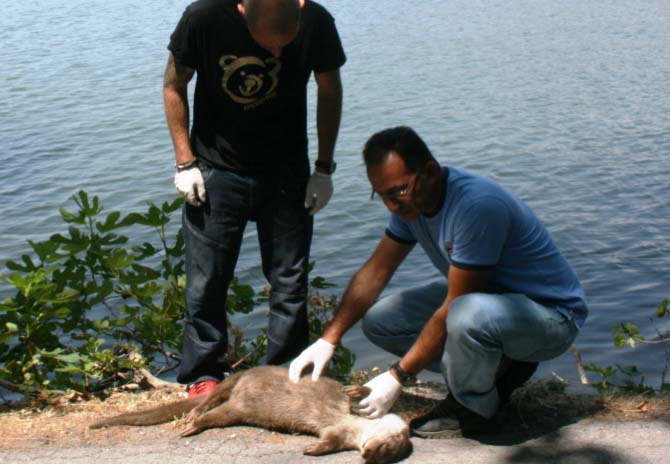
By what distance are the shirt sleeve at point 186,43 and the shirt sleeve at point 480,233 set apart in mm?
1564

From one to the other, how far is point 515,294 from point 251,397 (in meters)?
1.34

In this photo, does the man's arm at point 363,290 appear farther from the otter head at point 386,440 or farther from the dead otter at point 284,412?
the otter head at point 386,440

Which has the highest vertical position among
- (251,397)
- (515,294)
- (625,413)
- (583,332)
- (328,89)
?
(328,89)

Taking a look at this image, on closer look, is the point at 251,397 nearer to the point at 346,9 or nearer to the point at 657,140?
the point at 657,140

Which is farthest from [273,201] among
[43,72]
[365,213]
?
[43,72]

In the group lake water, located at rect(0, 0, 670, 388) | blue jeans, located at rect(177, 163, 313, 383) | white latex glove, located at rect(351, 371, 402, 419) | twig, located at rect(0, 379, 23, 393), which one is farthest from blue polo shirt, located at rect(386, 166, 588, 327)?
lake water, located at rect(0, 0, 670, 388)

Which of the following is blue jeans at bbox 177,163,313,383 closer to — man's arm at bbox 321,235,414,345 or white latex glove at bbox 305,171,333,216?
white latex glove at bbox 305,171,333,216

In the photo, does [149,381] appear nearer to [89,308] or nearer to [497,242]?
[89,308]

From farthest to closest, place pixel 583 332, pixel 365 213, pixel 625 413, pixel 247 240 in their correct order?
pixel 365 213 < pixel 247 240 < pixel 583 332 < pixel 625 413

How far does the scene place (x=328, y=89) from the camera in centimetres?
496

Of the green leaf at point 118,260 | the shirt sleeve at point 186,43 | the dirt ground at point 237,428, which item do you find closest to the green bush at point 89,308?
the green leaf at point 118,260

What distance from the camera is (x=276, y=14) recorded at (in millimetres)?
4469

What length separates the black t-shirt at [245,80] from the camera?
4.68 metres

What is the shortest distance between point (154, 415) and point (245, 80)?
1.72m
